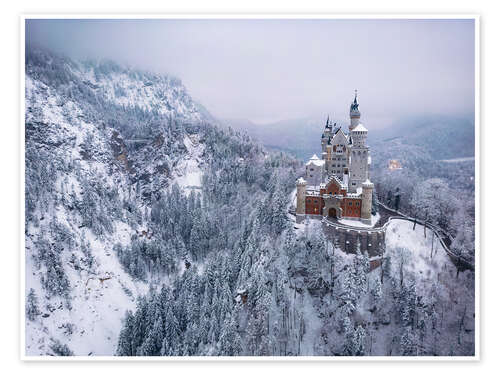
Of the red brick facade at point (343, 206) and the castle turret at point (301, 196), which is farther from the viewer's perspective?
the castle turret at point (301, 196)

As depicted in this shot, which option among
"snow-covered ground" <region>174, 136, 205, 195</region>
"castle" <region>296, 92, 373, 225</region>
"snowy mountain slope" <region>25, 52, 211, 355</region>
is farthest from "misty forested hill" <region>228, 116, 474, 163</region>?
"snow-covered ground" <region>174, 136, 205, 195</region>

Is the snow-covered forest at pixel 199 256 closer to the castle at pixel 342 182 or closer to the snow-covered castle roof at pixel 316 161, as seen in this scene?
the castle at pixel 342 182

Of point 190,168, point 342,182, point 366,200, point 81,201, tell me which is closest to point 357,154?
point 342,182

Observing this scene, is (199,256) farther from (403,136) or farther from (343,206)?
(403,136)

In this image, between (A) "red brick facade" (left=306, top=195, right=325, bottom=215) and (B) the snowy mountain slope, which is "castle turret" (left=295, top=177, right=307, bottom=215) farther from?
(B) the snowy mountain slope

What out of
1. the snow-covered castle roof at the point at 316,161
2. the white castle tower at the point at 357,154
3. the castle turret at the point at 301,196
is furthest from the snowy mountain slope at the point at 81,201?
the white castle tower at the point at 357,154

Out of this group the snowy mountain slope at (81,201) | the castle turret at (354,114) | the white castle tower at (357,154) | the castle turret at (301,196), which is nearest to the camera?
the castle turret at (354,114)
